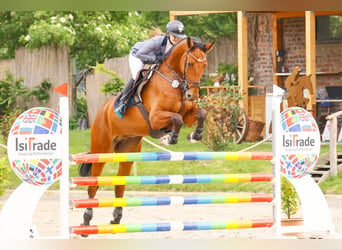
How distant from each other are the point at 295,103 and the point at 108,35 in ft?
9.61

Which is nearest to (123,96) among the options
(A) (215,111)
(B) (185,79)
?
(B) (185,79)

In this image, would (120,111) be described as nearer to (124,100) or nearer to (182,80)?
(124,100)

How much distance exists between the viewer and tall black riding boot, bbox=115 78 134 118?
286 inches

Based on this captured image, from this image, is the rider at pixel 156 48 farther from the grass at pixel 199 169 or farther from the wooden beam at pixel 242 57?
the wooden beam at pixel 242 57

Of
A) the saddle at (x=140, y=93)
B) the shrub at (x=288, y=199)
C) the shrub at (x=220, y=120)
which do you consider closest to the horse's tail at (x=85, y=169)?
the saddle at (x=140, y=93)

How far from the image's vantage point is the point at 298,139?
21.4 ft

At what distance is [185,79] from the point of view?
6941mm

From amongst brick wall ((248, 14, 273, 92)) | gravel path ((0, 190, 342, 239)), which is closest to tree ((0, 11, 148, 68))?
brick wall ((248, 14, 273, 92))

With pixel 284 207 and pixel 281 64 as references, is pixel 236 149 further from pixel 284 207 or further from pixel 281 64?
pixel 284 207

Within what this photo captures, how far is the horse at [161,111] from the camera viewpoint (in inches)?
270

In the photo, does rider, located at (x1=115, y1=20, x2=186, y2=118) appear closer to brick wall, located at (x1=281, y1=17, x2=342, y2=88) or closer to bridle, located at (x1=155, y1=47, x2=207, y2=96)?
bridle, located at (x1=155, y1=47, x2=207, y2=96)

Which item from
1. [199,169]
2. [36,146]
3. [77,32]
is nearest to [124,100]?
[36,146]

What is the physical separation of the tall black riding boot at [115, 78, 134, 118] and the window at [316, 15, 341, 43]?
263 inches

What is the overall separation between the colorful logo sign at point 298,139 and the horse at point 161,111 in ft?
2.10
